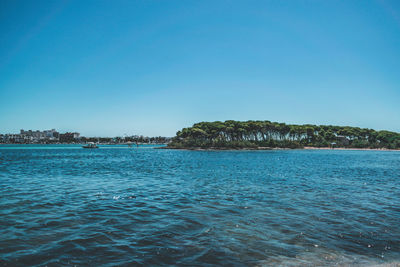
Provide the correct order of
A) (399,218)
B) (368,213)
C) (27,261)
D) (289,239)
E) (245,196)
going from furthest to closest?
(245,196), (368,213), (399,218), (289,239), (27,261)

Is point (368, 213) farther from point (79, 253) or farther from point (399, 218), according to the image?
point (79, 253)

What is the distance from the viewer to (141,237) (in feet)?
26.2

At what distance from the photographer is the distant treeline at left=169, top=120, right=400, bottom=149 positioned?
432ft

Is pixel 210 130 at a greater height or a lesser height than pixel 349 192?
greater

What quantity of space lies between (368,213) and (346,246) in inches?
205

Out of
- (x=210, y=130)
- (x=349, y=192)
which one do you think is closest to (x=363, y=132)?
(x=210, y=130)

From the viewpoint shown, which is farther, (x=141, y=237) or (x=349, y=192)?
(x=349, y=192)

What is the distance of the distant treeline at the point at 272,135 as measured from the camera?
5182 inches

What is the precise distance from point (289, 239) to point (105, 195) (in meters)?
11.7

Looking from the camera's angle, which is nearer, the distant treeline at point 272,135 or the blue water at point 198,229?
the blue water at point 198,229

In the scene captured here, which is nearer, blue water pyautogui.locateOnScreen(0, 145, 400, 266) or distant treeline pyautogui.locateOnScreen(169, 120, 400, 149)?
blue water pyautogui.locateOnScreen(0, 145, 400, 266)

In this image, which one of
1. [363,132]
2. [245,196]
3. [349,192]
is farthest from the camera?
[363,132]

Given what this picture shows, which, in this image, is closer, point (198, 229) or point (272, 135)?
point (198, 229)

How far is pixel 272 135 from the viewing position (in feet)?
484
